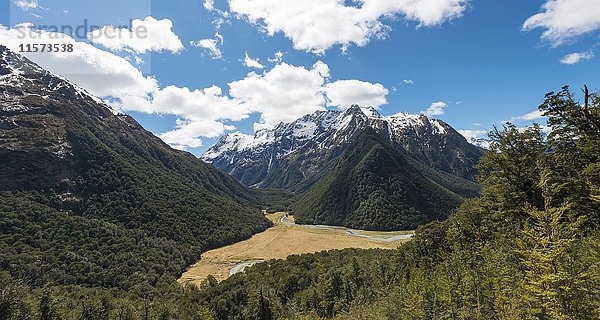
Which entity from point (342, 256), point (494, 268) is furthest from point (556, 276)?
point (342, 256)

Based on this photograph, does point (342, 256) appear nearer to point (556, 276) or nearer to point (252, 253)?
point (252, 253)

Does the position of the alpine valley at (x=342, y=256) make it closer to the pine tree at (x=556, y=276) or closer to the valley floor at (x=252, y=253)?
the pine tree at (x=556, y=276)

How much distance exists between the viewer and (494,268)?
36.7m

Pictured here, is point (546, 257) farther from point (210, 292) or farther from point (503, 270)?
point (210, 292)

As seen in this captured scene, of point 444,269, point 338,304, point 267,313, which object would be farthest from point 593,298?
point 338,304

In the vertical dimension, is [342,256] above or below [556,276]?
below

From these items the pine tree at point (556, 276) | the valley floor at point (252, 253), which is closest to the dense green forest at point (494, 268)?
the pine tree at point (556, 276)

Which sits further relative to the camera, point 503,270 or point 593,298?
point 503,270

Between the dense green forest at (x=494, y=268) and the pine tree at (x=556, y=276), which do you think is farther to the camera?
the dense green forest at (x=494, y=268)

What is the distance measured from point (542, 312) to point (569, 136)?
102 ft

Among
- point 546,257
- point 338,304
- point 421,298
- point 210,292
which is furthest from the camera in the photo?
point 210,292

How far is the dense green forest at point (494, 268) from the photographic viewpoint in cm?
1895

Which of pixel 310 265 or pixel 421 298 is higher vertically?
pixel 421 298

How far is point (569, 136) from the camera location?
40.6m
